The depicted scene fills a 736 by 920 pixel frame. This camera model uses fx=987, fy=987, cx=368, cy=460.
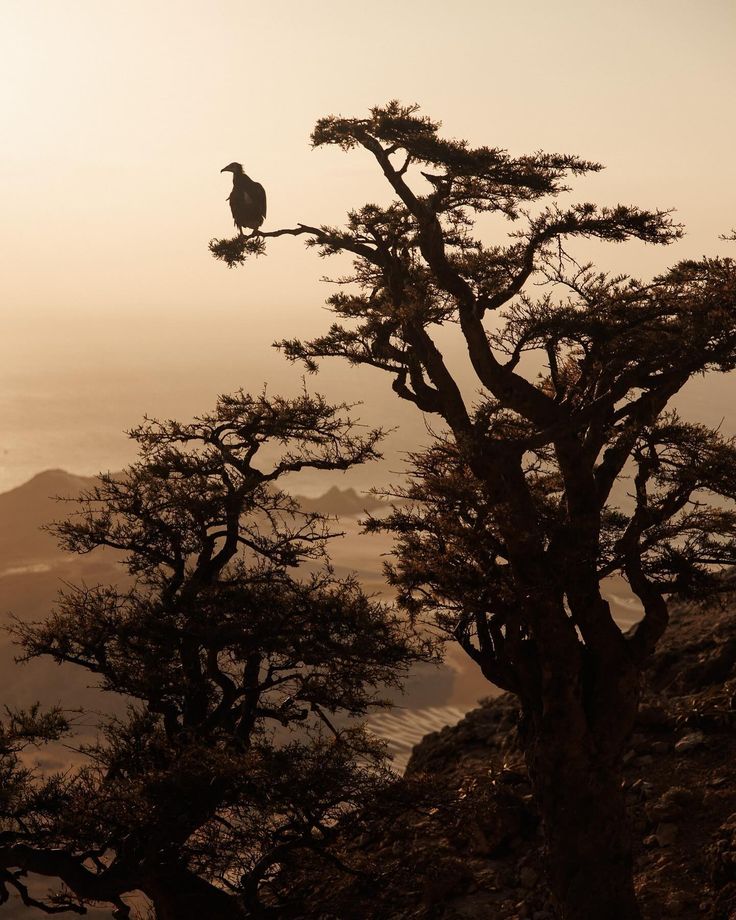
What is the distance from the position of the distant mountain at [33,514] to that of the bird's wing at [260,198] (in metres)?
50.0

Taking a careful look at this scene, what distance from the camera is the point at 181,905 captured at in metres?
11.5

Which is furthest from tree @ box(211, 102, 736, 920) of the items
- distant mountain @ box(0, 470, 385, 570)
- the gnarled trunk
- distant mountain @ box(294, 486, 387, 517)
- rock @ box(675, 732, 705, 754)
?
distant mountain @ box(294, 486, 387, 517)

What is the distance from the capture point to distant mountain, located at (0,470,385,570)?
62.7m

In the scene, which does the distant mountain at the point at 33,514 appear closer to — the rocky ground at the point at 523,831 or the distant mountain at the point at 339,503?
the distant mountain at the point at 339,503

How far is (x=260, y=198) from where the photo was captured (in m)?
13.7

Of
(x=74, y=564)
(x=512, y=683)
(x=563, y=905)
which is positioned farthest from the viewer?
(x=74, y=564)

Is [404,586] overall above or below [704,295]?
below

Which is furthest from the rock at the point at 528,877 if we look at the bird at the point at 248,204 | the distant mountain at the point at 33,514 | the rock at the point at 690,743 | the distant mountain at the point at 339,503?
the distant mountain at the point at 339,503

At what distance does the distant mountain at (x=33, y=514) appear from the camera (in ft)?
206

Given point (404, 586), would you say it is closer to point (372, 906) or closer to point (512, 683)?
point (512, 683)

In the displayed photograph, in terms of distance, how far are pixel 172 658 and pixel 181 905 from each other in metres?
2.84

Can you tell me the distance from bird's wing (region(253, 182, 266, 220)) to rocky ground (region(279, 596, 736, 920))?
309 inches

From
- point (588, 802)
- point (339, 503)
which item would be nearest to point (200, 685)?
point (588, 802)

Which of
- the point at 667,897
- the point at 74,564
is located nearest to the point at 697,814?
the point at 667,897
